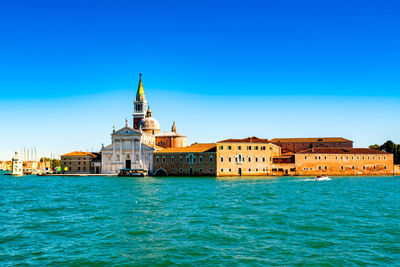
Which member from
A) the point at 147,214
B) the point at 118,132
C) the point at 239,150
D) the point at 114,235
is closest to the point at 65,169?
the point at 118,132

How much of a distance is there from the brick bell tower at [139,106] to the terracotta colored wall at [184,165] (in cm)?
1562

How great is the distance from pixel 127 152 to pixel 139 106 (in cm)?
1500

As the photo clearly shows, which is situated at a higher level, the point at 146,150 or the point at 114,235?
the point at 146,150

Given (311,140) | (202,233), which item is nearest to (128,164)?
(311,140)

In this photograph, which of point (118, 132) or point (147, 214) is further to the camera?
point (118, 132)

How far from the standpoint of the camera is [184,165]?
191ft

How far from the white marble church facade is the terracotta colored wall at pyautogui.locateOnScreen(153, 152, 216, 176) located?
1.55 m

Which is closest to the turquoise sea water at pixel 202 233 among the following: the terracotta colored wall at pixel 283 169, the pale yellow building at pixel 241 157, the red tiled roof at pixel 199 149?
the pale yellow building at pixel 241 157

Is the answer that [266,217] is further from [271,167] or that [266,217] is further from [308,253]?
[271,167]

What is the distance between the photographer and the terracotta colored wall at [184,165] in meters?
56.6

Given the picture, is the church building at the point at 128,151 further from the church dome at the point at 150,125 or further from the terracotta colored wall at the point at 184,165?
the church dome at the point at 150,125

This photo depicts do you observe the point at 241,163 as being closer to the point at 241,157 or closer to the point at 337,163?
the point at 241,157

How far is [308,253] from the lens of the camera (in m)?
11.7

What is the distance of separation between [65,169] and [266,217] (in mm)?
56122
